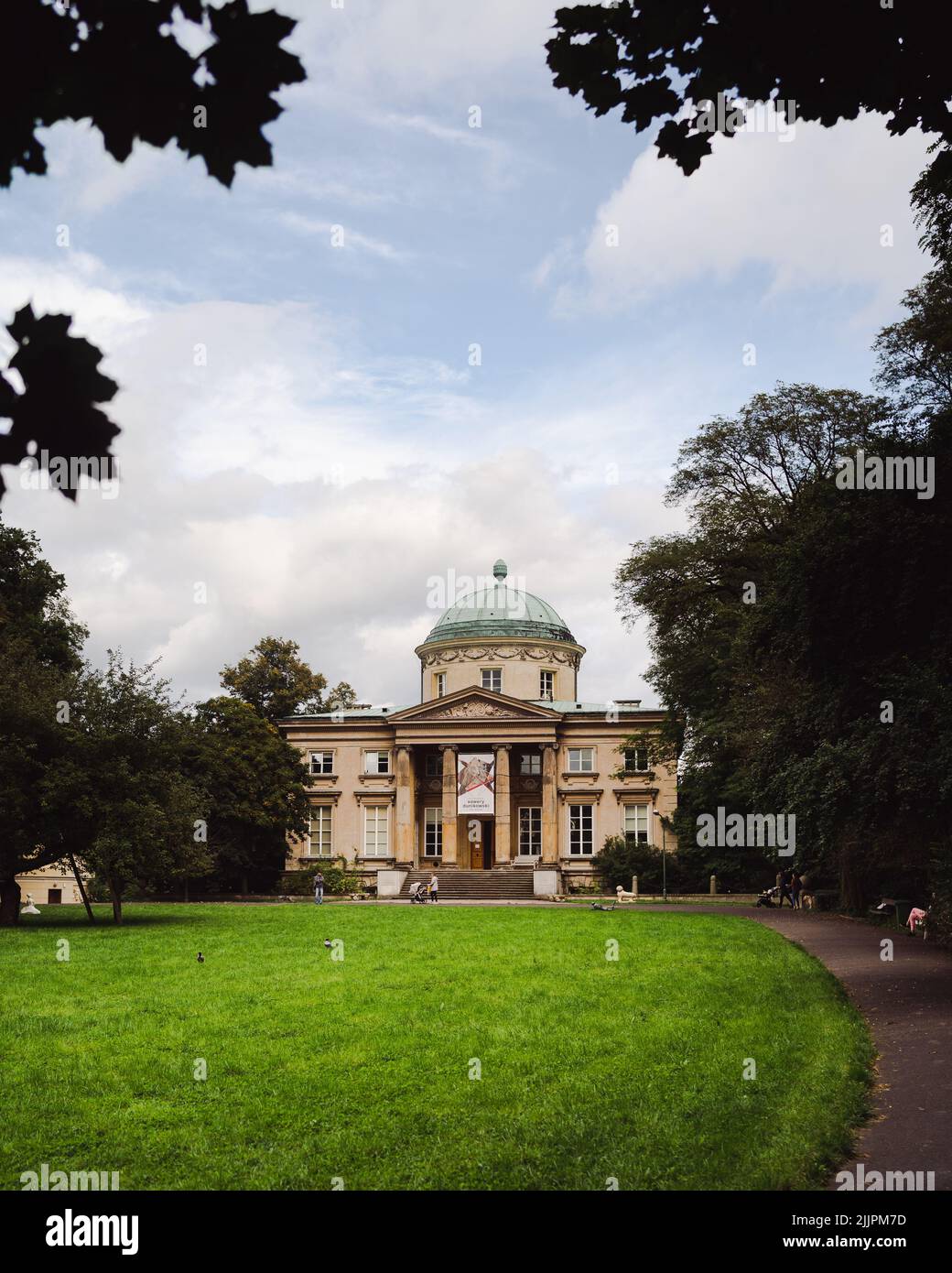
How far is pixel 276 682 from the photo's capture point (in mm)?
76875

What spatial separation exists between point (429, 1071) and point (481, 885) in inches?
1950

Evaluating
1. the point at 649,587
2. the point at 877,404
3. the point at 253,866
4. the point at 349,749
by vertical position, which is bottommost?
the point at 253,866

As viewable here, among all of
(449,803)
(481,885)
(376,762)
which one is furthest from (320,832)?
(481,885)

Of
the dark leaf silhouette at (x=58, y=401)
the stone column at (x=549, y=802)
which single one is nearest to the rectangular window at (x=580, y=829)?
the stone column at (x=549, y=802)

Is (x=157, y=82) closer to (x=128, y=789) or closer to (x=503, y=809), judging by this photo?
(x=128, y=789)

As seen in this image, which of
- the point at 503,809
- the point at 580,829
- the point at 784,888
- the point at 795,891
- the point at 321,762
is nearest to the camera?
the point at 795,891

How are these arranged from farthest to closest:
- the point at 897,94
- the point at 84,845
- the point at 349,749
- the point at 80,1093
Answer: the point at 349,749 < the point at 84,845 < the point at 80,1093 < the point at 897,94

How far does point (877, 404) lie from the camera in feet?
99.7

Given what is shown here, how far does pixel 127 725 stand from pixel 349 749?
3471cm

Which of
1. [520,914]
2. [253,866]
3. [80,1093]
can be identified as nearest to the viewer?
[80,1093]

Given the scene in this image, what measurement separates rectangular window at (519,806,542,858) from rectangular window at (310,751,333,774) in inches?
457

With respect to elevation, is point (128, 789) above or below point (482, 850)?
above
